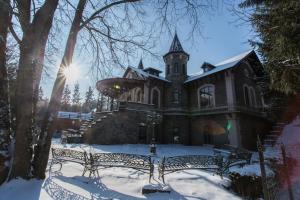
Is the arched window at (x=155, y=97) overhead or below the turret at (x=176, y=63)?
below

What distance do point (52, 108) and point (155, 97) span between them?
16398 millimetres

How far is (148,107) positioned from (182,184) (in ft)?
44.3

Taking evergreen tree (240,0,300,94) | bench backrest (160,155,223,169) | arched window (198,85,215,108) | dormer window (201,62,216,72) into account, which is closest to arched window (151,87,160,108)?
arched window (198,85,215,108)

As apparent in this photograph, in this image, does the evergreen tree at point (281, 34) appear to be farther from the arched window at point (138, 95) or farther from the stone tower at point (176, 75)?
the arched window at point (138, 95)

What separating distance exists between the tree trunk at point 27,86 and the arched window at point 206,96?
693 inches

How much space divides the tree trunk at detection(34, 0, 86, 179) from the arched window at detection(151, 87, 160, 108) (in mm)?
15461

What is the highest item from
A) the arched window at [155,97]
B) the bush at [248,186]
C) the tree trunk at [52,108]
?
the arched window at [155,97]

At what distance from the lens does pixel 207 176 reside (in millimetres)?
7387

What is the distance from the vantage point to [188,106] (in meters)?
22.7

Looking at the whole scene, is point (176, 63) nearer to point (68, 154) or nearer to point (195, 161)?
point (195, 161)

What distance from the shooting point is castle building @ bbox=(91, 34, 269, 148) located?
17.9m

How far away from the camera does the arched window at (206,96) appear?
20.8 m

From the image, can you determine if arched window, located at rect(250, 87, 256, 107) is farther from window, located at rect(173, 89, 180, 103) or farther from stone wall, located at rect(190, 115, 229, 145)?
window, located at rect(173, 89, 180, 103)

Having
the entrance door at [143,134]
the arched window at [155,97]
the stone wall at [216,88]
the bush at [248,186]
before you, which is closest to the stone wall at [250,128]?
the stone wall at [216,88]
